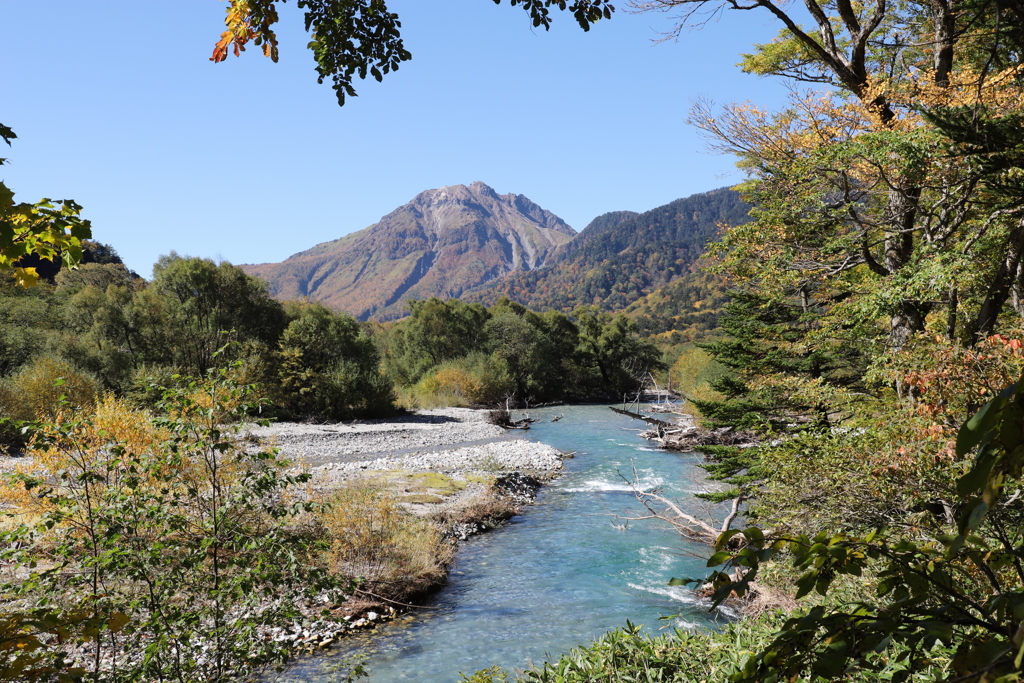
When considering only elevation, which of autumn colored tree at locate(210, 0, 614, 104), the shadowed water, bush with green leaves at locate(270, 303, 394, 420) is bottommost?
the shadowed water

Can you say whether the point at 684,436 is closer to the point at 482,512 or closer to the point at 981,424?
the point at 482,512

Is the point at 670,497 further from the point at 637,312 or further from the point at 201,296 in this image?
the point at 637,312

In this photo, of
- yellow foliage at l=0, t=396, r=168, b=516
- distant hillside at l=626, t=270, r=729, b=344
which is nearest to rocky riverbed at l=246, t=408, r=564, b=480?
yellow foliage at l=0, t=396, r=168, b=516

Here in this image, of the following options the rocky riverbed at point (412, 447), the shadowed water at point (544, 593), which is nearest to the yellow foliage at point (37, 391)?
the rocky riverbed at point (412, 447)

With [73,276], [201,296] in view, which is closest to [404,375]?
[201,296]

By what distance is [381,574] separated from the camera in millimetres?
10211

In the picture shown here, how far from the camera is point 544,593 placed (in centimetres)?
1069

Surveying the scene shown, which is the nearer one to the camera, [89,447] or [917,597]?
[917,597]

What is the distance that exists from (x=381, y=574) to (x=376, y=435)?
19.9 m

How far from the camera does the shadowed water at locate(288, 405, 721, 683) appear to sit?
819 centimetres

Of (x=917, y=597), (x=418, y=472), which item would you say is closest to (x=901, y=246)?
(x=917, y=597)

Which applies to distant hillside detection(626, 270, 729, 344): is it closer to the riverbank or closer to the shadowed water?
the riverbank

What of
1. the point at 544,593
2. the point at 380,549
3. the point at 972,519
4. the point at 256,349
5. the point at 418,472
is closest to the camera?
the point at 972,519

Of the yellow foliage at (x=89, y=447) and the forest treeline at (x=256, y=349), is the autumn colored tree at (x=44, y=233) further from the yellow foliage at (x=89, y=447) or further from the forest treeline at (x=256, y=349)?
the forest treeline at (x=256, y=349)
